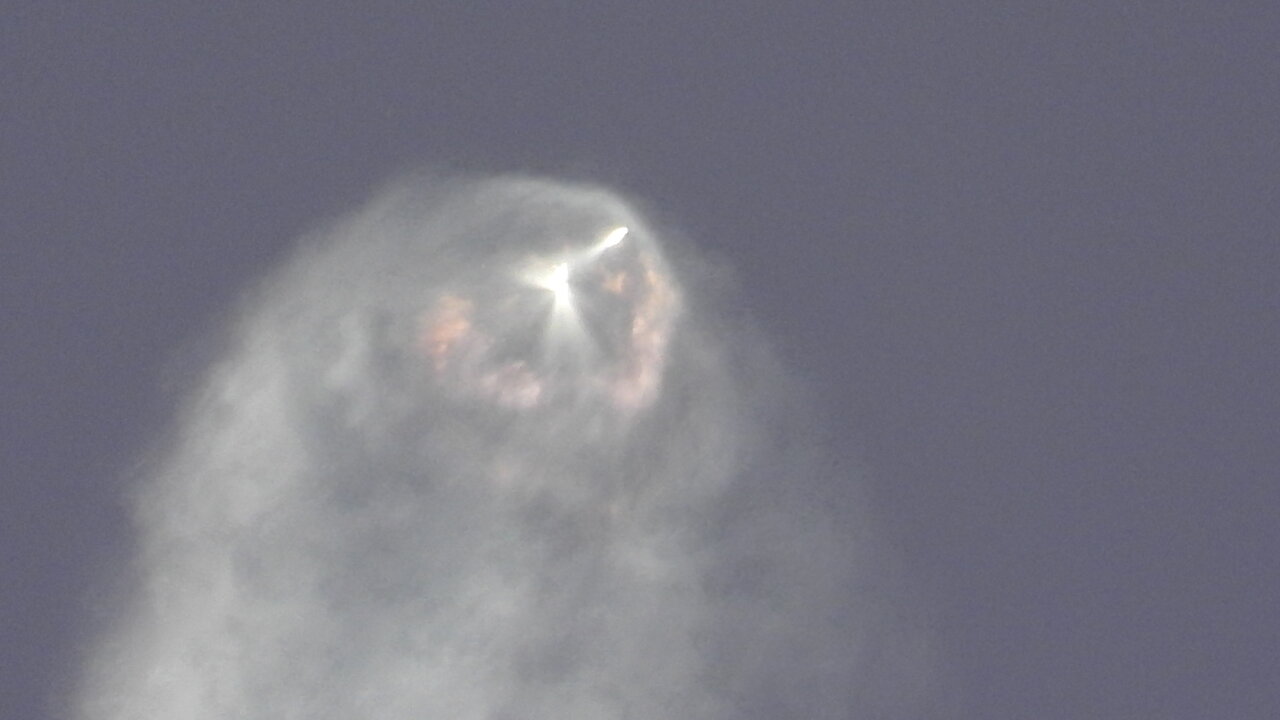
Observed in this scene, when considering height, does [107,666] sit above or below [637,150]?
below

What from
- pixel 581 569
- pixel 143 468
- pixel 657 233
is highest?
pixel 657 233

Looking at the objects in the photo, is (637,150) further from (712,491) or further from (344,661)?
(344,661)

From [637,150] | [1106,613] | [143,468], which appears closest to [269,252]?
[143,468]

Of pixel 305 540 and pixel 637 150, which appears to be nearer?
pixel 305 540

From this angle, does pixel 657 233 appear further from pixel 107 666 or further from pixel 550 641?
pixel 107 666

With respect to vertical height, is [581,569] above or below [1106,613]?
above

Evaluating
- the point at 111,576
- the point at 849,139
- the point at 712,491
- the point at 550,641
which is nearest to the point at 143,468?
the point at 111,576
